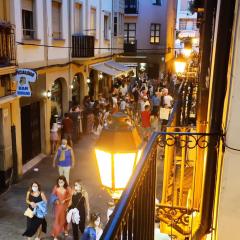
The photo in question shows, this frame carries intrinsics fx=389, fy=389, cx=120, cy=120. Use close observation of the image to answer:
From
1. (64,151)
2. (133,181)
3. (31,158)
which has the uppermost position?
(133,181)

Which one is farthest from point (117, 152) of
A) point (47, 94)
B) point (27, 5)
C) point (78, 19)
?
point (78, 19)

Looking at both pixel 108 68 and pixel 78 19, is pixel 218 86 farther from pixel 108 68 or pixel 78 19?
pixel 108 68

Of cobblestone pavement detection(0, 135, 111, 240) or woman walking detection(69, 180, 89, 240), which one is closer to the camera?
woman walking detection(69, 180, 89, 240)

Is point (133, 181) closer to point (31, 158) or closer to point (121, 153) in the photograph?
point (121, 153)

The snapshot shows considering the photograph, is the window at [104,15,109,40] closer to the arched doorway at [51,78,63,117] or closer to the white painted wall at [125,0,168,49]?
the arched doorway at [51,78,63,117]

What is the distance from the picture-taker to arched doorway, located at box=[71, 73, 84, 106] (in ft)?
66.6

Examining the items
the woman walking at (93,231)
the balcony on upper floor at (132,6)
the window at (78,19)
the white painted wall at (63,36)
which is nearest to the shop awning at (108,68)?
the window at (78,19)

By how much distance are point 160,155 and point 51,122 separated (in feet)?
16.0

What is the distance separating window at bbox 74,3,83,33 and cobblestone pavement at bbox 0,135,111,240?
640 cm

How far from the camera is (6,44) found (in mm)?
11609

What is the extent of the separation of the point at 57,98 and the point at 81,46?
2845 mm

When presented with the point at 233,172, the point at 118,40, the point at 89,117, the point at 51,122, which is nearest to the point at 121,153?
the point at 233,172

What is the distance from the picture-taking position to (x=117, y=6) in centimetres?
2794

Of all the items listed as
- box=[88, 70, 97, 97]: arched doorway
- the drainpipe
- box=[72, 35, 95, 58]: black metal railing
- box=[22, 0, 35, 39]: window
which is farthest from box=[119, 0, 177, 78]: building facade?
the drainpipe
